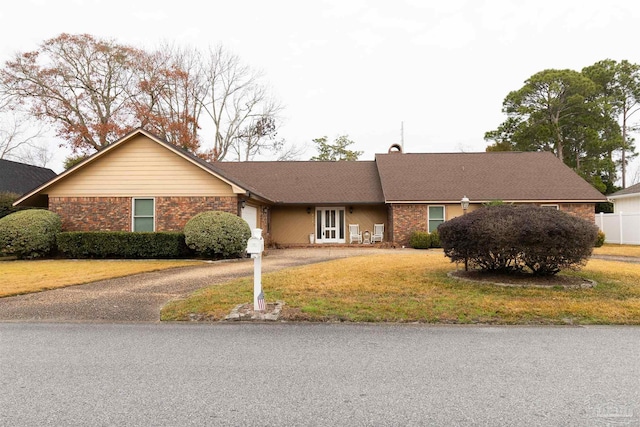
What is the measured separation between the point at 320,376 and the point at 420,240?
17324mm

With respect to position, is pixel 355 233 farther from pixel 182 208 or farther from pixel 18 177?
pixel 18 177

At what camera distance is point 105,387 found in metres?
3.80

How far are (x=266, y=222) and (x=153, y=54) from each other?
1980 cm

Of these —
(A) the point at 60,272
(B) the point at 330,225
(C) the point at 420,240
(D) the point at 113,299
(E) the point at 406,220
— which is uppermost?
(E) the point at 406,220

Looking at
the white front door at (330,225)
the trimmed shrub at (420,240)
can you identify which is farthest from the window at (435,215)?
the white front door at (330,225)

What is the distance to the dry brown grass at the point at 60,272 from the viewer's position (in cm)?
938

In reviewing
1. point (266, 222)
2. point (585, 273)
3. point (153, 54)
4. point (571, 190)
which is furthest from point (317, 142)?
point (585, 273)

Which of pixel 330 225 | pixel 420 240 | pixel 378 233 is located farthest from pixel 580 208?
pixel 330 225

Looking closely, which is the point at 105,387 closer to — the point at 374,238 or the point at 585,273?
the point at 585,273

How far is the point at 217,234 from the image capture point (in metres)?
14.9

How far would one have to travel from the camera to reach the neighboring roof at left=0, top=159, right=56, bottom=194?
26759mm

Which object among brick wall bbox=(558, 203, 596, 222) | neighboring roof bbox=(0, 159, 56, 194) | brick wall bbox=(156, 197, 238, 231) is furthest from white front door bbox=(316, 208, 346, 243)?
neighboring roof bbox=(0, 159, 56, 194)

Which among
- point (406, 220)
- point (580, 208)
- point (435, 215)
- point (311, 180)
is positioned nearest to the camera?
point (580, 208)

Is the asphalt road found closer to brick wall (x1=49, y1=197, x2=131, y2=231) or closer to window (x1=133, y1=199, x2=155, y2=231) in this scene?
window (x1=133, y1=199, x2=155, y2=231)
